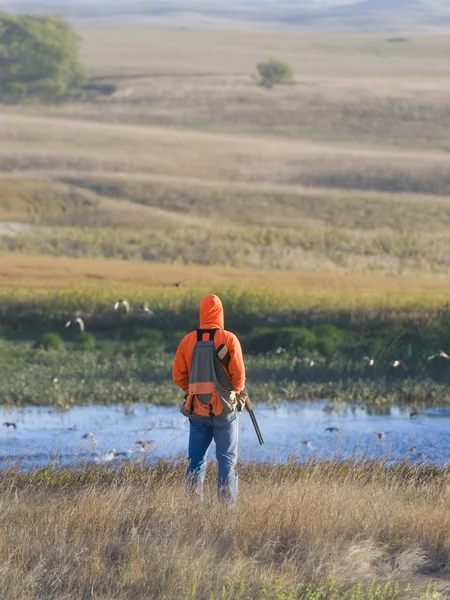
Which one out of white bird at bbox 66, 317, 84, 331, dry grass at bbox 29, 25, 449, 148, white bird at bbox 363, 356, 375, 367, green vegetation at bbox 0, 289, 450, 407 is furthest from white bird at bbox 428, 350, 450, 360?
dry grass at bbox 29, 25, 449, 148

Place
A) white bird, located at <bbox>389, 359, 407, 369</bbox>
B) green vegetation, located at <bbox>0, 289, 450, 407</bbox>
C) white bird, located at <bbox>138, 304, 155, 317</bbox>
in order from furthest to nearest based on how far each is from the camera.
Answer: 1. white bird, located at <bbox>138, 304, 155, 317</bbox>
2. white bird, located at <bbox>389, 359, 407, 369</bbox>
3. green vegetation, located at <bbox>0, 289, 450, 407</bbox>

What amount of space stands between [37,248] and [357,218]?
792 inches

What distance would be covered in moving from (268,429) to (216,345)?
1030cm

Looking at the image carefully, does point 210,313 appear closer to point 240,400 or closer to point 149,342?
point 240,400

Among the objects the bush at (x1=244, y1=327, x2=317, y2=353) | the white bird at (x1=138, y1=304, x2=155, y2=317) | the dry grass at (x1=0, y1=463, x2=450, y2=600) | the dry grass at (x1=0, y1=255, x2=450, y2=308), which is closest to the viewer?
the dry grass at (x1=0, y1=463, x2=450, y2=600)

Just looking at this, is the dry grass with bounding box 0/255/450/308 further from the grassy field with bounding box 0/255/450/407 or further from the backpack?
the backpack

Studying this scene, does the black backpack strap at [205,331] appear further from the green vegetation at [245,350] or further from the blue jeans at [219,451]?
the green vegetation at [245,350]

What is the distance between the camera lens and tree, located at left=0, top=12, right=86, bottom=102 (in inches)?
4515

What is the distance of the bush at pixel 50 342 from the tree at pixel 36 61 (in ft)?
293

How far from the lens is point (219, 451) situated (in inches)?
408

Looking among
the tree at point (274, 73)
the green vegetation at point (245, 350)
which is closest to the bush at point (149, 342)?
the green vegetation at point (245, 350)

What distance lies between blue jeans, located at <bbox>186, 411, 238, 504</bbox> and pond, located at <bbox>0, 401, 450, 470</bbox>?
20.6 ft

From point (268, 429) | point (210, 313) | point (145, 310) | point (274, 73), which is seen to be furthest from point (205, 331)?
point (274, 73)

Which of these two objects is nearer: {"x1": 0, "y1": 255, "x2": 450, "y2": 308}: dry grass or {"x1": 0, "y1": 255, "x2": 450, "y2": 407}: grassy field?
{"x1": 0, "y1": 255, "x2": 450, "y2": 407}: grassy field
